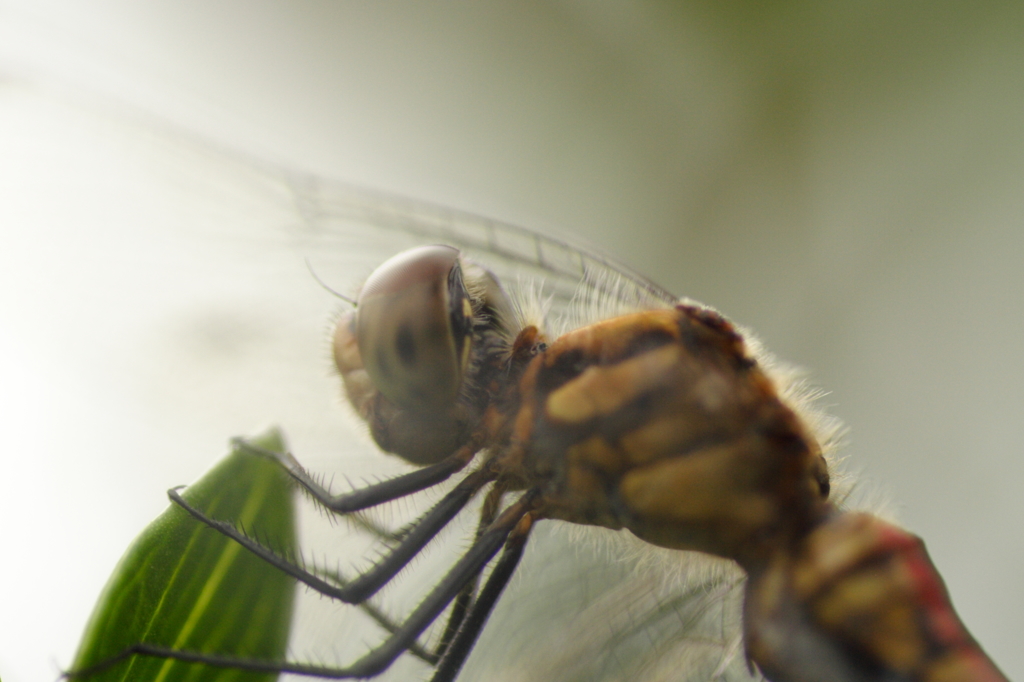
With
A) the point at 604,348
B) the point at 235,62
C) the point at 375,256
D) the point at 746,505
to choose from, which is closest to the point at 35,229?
the point at 375,256

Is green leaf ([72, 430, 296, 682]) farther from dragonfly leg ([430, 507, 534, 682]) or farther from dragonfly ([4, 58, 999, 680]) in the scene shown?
dragonfly leg ([430, 507, 534, 682])

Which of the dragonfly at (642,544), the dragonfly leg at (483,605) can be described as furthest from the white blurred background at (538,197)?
the dragonfly leg at (483,605)

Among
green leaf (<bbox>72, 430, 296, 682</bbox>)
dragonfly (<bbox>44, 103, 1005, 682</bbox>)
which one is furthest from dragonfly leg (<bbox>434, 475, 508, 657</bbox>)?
green leaf (<bbox>72, 430, 296, 682</bbox>)

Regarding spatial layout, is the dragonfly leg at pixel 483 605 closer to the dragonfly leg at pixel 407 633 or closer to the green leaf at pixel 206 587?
the dragonfly leg at pixel 407 633

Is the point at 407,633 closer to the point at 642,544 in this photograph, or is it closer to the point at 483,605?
the point at 483,605

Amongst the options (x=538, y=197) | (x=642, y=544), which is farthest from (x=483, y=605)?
(x=538, y=197)

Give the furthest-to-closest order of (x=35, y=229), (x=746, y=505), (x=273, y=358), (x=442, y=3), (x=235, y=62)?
(x=442, y=3) → (x=235, y=62) → (x=273, y=358) → (x=35, y=229) → (x=746, y=505)

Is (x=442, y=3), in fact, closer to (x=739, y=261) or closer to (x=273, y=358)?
(x=739, y=261)
